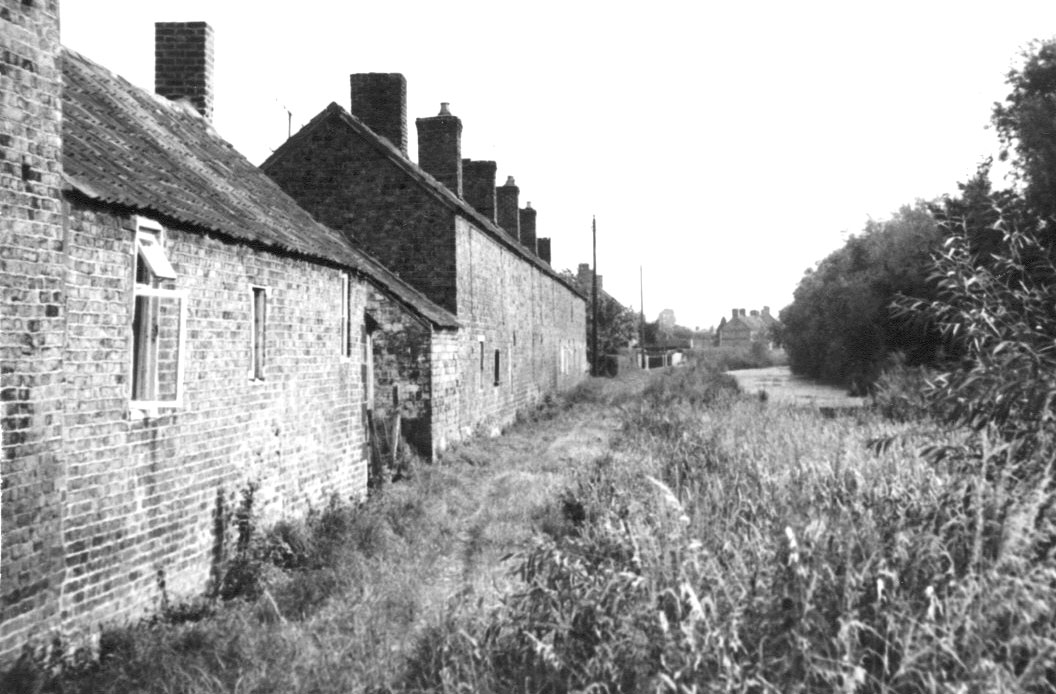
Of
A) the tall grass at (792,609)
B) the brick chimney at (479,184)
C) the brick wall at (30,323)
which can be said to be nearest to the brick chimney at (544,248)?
the brick chimney at (479,184)

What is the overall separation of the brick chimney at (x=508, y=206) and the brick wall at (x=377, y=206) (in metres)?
13.7

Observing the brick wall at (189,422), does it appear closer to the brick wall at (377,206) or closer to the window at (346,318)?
the window at (346,318)

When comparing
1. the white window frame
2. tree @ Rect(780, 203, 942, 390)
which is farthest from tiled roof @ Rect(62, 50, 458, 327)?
tree @ Rect(780, 203, 942, 390)

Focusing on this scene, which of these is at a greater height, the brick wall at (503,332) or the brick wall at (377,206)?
the brick wall at (377,206)

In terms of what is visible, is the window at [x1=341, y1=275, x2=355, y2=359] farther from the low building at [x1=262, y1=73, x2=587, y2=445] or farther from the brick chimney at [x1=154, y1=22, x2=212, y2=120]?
the brick chimney at [x1=154, y1=22, x2=212, y2=120]

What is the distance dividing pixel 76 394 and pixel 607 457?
8384mm

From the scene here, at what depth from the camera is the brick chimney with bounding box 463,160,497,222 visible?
2689cm

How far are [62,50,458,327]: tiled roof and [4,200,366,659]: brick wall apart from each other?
25 centimetres

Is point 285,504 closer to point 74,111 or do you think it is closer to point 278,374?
point 278,374

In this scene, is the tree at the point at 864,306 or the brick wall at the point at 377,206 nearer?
the brick wall at the point at 377,206

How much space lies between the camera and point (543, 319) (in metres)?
31.8

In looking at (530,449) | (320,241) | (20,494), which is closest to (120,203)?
(20,494)

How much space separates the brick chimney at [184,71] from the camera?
1476 centimetres

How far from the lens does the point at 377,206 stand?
62.4ft
